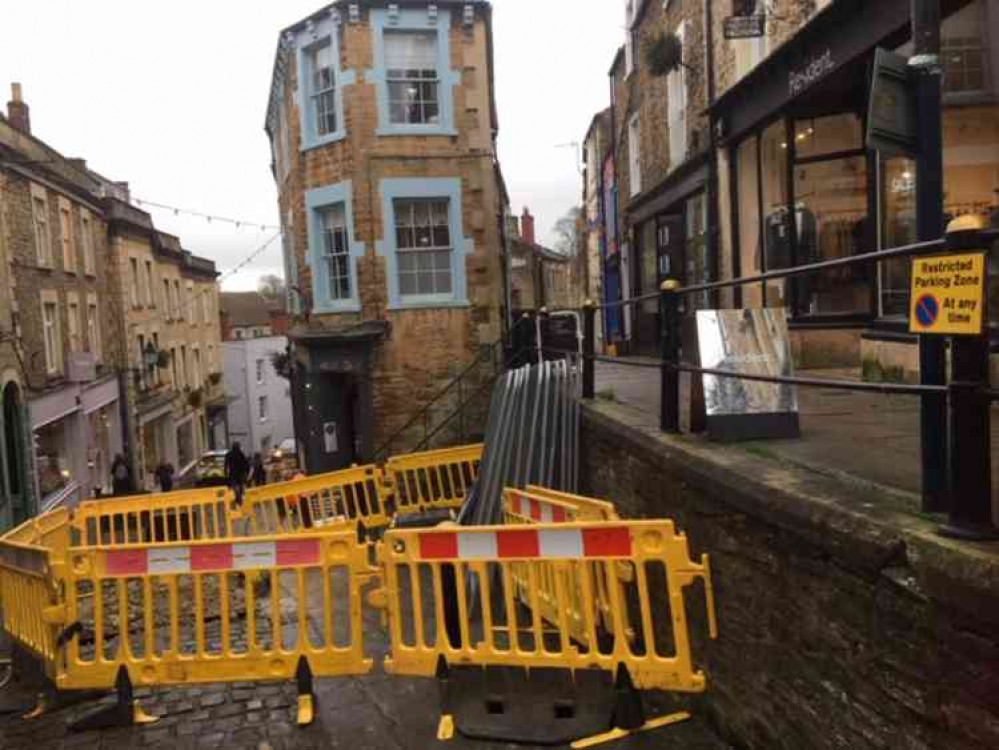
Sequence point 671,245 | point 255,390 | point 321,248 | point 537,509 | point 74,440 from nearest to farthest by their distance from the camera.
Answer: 1. point 537,509
2. point 671,245
3. point 321,248
4. point 74,440
5. point 255,390

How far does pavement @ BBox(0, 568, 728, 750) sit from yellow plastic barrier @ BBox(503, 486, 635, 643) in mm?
669

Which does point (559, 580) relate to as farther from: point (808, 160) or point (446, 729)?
point (808, 160)

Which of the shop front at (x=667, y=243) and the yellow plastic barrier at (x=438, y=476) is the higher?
the shop front at (x=667, y=243)

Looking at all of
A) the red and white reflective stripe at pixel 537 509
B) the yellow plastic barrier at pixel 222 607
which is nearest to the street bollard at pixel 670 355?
the red and white reflective stripe at pixel 537 509

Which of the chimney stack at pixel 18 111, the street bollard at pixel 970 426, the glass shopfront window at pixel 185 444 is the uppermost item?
the chimney stack at pixel 18 111

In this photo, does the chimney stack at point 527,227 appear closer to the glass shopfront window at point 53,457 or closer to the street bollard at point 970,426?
the glass shopfront window at point 53,457

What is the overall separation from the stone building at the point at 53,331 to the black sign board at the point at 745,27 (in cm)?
1446

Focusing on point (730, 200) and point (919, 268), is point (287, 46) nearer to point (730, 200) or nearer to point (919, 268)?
point (730, 200)

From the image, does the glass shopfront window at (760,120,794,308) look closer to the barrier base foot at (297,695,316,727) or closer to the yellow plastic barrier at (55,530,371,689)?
the yellow plastic barrier at (55,530,371,689)

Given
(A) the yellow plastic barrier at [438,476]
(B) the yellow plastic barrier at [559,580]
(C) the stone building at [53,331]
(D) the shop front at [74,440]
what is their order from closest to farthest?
(B) the yellow plastic barrier at [559,580] → (A) the yellow plastic barrier at [438,476] → (C) the stone building at [53,331] → (D) the shop front at [74,440]

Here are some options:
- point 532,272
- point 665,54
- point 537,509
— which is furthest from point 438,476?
point 532,272

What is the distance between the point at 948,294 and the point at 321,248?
14.1 m

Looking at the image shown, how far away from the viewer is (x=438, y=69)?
15.4 meters

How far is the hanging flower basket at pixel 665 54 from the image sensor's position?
13023 mm
